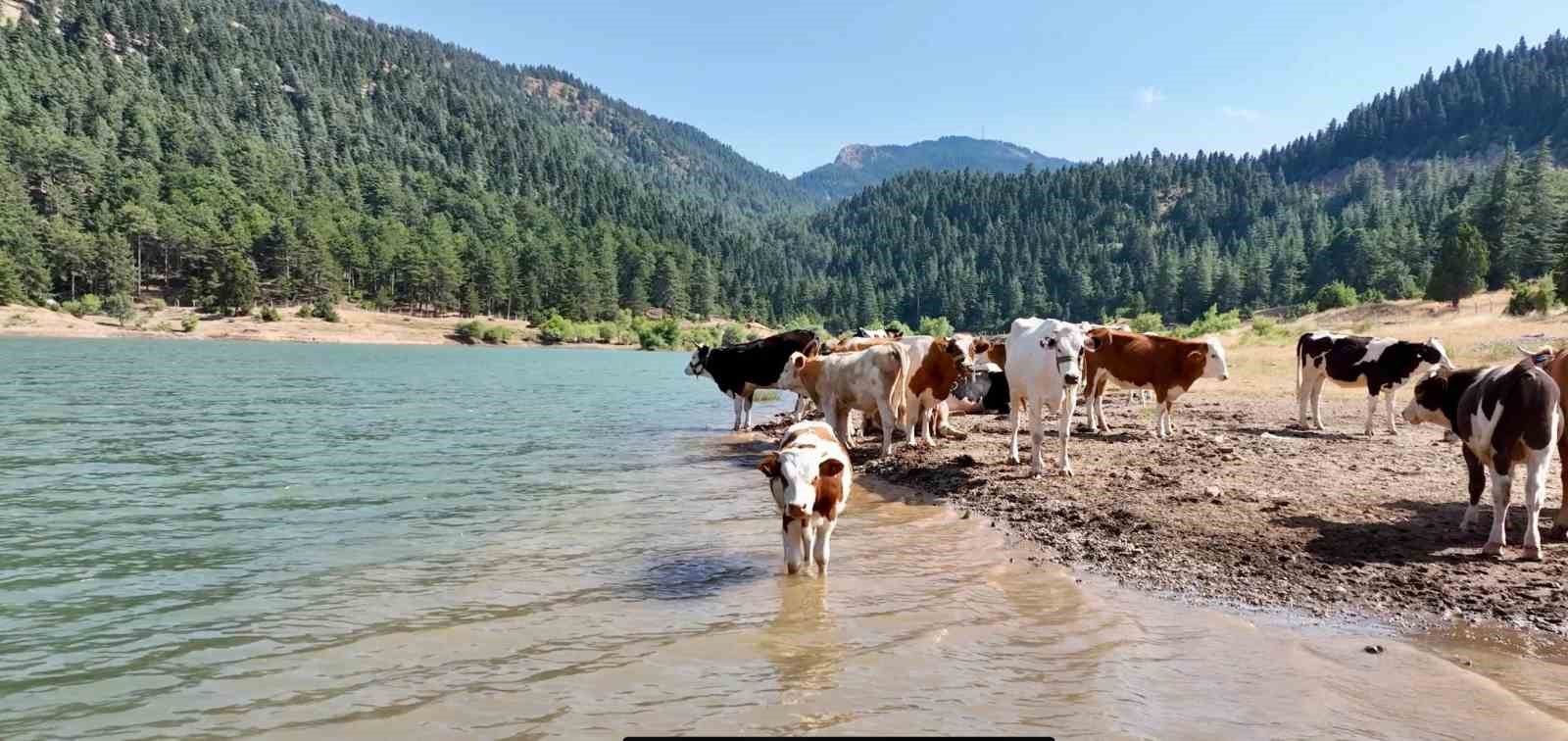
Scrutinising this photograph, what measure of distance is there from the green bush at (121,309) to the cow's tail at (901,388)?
104m

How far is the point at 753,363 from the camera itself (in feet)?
77.1

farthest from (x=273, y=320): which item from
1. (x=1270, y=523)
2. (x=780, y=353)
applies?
(x=1270, y=523)

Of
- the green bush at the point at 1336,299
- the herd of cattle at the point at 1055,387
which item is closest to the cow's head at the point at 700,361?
the herd of cattle at the point at 1055,387

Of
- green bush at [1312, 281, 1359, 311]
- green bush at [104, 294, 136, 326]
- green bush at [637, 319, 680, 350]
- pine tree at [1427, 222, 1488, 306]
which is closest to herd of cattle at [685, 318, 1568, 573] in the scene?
pine tree at [1427, 222, 1488, 306]

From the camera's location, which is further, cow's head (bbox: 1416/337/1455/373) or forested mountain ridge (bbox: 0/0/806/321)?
forested mountain ridge (bbox: 0/0/806/321)

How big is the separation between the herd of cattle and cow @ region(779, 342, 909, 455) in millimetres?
27

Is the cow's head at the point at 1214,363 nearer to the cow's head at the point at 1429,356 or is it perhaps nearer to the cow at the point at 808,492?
the cow's head at the point at 1429,356

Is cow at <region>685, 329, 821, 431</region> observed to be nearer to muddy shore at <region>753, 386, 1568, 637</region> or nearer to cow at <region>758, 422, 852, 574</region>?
muddy shore at <region>753, 386, 1568, 637</region>

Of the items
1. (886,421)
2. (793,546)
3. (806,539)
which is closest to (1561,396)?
(806,539)

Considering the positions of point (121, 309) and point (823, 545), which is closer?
point (823, 545)

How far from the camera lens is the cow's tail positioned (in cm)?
1648

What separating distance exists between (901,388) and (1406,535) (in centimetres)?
938

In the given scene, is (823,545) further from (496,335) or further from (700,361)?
(496,335)

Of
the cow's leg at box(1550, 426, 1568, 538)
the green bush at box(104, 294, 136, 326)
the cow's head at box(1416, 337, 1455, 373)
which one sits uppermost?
the green bush at box(104, 294, 136, 326)
